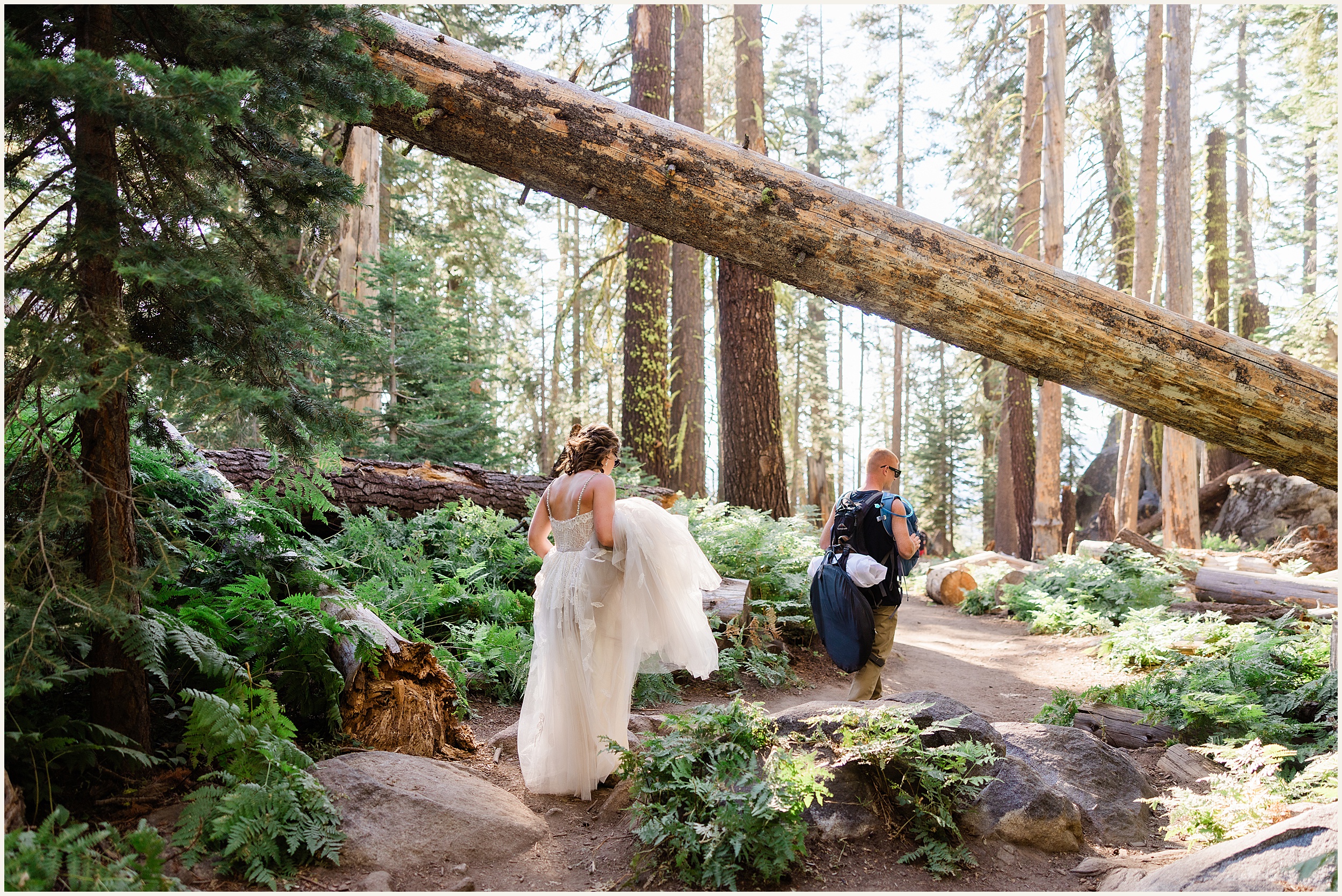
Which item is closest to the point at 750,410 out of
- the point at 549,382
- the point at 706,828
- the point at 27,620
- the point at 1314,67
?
the point at 706,828

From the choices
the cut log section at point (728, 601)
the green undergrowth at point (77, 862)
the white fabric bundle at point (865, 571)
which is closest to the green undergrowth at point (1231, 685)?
the white fabric bundle at point (865, 571)

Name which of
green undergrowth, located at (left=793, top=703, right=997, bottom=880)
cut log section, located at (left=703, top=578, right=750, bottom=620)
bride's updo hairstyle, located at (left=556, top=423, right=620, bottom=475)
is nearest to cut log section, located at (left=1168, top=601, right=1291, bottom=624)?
cut log section, located at (left=703, top=578, right=750, bottom=620)

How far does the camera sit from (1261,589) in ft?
29.7

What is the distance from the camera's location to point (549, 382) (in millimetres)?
33281

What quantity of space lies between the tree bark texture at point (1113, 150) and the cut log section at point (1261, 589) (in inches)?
419

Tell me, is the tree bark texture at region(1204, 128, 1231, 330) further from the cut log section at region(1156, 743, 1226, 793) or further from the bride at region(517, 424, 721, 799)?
the bride at region(517, 424, 721, 799)

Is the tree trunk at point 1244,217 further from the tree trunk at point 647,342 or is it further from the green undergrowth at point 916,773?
the green undergrowth at point 916,773

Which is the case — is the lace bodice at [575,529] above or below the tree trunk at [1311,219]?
below

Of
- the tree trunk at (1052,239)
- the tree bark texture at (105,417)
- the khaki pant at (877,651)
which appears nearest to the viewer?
the tree bark texture at (105,417)

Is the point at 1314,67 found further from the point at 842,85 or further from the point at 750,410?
the point at 842,85

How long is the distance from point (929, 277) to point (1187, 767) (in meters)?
3.53

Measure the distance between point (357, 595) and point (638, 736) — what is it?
256cm

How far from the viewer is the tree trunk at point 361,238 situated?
12266 millimetres

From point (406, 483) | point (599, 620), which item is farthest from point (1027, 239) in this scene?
point (599, 620)
